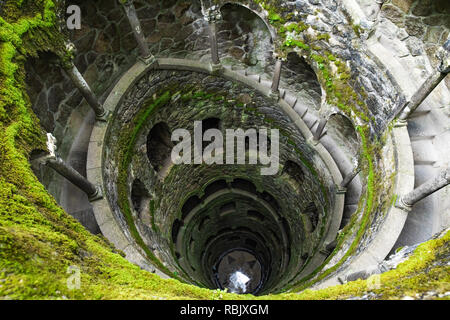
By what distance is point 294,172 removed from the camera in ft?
42.8

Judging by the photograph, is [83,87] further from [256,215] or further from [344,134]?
[256,215]

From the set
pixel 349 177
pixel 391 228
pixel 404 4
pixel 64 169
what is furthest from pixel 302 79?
pixel 64 169

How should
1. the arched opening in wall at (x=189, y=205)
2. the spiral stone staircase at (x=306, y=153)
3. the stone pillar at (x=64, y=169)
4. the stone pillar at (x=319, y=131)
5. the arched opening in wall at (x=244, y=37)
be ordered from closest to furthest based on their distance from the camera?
the stone pillar at (x=64, y=169), the spiral stone staircase at (x=306, y=153), the stone pillar at (x=319, y=131), the arched opening in wall at (x=244, y=37), the arched opening in wall at (x=189, y=205)

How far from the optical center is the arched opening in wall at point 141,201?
10168mm

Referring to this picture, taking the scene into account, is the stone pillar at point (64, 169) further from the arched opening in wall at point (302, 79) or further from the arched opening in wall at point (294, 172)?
the arched opening in wall at point (294, 172)

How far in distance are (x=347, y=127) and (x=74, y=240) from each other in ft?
31.2

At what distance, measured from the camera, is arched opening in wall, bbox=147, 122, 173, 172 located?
11445mm

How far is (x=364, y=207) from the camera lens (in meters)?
7.84

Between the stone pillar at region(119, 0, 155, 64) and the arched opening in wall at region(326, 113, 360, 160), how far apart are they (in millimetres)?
6701

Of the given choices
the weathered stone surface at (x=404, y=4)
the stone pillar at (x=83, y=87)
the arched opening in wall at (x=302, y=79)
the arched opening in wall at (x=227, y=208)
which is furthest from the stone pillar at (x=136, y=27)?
the arched opening in wall at (x=227, y=208)

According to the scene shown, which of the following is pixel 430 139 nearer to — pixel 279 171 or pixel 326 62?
pixel 326 62

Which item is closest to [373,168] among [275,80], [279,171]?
[275,80]

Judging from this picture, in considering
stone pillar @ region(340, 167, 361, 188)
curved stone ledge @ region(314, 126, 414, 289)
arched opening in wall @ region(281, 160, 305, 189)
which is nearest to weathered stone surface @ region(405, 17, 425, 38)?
curved stone ledge @ region(314, 126, 414, 289)

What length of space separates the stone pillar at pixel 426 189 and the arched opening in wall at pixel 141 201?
7.80 meters
